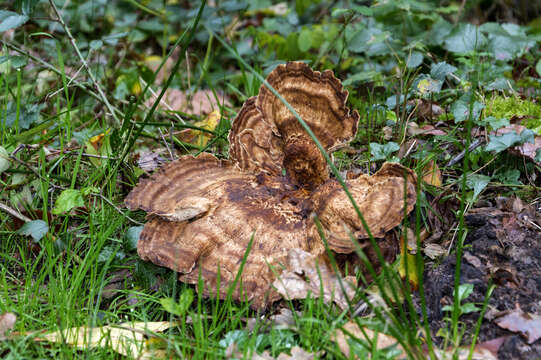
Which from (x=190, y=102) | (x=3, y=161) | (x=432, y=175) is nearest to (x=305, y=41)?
(x=190, y=102)

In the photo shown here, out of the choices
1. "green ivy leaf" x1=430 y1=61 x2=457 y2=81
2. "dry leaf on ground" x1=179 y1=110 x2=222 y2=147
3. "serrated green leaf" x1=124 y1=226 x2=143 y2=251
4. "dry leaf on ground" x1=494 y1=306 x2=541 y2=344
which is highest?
"green ivy leaf" x1=430 y1=61 x2=457 y2=81

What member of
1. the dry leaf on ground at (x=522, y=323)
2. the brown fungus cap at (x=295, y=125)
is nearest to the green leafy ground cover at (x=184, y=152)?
the dry leaf on ground at (x=522, y=323)

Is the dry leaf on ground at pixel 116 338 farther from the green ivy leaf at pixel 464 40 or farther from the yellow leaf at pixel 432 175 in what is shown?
the green ivy leaf at pixel 464 40

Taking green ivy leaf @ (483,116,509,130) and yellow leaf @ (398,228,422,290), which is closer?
yellow leaf @ (398,228,422,290)

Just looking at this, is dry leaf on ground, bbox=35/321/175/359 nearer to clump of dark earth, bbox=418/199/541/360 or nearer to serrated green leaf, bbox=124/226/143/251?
serrated green leaf, bbox=124/226/143/251

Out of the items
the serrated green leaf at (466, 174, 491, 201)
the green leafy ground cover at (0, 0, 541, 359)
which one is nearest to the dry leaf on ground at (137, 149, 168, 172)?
the green leafy ground cover at (0, 0, 541, 359)

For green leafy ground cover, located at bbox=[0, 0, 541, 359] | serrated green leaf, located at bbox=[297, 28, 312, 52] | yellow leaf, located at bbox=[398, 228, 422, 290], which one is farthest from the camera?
serrated green leaf, located at bbox=[297, 28, 312, 52]

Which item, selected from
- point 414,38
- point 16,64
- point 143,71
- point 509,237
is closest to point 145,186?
point 16,64
